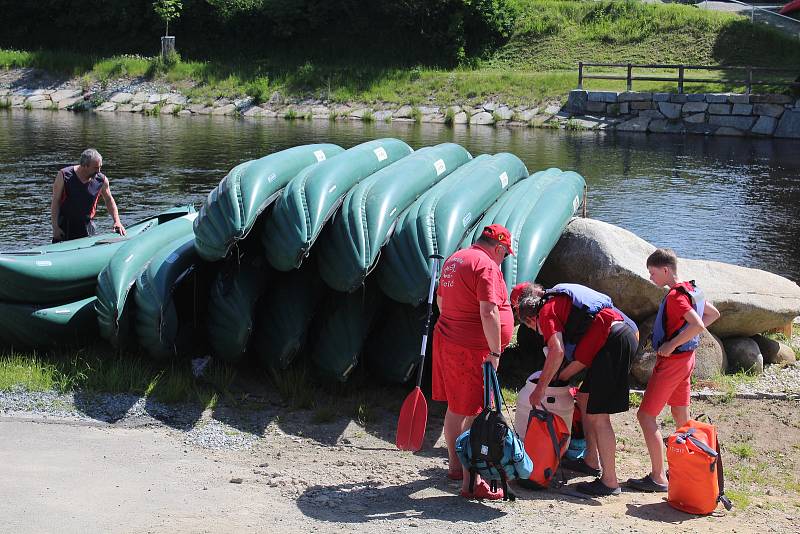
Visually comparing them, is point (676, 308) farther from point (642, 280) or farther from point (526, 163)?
point (526, 163)

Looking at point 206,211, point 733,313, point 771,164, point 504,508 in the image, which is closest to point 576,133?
point 771,164

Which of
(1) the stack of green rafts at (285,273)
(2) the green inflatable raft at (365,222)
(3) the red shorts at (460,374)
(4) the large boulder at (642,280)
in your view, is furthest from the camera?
(4) the large boulder at (642,280)

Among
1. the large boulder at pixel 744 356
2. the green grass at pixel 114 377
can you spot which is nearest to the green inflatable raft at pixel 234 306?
the green grass at pixel 114 377

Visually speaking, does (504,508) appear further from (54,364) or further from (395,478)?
(54,364)

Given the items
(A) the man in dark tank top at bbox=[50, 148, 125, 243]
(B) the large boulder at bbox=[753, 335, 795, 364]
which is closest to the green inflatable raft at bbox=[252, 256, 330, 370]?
(A) the man in dark tank top at bbox=[50, 148, 125, 243]

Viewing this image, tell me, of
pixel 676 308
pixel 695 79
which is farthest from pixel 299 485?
pixel 695 79

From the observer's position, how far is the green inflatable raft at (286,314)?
772cm

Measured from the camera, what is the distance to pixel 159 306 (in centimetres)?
761

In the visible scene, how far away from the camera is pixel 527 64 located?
3247 cm

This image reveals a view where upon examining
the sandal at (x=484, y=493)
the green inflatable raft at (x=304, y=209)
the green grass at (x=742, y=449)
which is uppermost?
the green inflatable raft at (x=304, y=209)

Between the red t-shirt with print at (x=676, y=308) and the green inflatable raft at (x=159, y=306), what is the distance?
A: 3686 millimetres

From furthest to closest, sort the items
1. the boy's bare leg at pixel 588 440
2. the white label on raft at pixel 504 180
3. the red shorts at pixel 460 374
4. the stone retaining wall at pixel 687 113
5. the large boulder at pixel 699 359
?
1. the stone retaining wall at pixel 687 113
2. the white label on raft at pixel 504 180
3. the large boulder at pixel 699 359
4. the boy's bare leg at pixel 588 440
5. the red shorts at pixel 460 374

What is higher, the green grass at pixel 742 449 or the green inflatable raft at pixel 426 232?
the green inflatable raft at pixel 426 232

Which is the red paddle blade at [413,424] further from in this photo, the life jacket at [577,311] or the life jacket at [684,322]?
the life jacket at [684,322]
